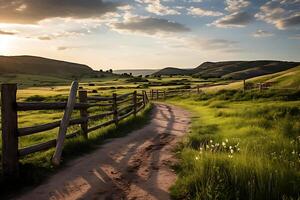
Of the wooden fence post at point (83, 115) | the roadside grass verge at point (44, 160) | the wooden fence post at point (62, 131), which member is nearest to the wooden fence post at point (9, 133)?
the roadside grass verge at point (44, 160)

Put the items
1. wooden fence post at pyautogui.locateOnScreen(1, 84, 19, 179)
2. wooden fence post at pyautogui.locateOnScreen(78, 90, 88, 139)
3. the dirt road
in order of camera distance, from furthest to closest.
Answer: wooden fence post at pyautogui.locateOnScreen(78, 90, 88, 139)
wooden fence post at pyautogui.locateOnScreen(1, 84, 19, 179)
the dirt road

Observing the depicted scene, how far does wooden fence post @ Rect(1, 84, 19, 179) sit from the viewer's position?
7.60 metres

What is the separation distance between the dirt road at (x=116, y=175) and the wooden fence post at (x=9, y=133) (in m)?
0.87

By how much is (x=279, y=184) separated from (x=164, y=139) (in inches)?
284

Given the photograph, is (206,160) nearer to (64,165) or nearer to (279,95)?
(64,165)

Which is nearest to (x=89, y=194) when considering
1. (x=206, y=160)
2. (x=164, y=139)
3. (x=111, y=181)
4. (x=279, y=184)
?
(x=111, y=181)

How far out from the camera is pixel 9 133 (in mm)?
7711

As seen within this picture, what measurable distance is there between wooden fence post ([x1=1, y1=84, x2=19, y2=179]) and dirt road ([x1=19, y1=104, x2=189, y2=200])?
0.87 meters

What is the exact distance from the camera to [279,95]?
131 ft

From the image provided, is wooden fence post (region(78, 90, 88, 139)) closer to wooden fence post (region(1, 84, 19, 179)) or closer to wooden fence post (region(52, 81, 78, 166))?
wooden fence post (region(52, 81, 78, 166))

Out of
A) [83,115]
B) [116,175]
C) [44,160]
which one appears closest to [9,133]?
[44,160]

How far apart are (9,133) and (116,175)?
2570 millimetres

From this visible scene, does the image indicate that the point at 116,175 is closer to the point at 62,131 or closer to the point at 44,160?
the point at 62,131

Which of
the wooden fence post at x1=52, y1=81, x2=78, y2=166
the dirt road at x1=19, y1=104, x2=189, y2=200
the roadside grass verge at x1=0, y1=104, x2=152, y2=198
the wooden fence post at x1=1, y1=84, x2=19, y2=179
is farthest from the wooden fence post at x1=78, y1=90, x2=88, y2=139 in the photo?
the wooden fence post at x1=1, y1=84, x2=19, y2=179
